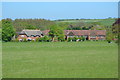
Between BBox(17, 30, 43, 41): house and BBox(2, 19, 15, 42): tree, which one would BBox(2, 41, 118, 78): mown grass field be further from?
BBox(17, 30, 43, 41): house

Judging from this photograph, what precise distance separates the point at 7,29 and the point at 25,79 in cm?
6311

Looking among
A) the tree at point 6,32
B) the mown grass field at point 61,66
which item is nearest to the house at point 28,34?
the tree at point 6,32

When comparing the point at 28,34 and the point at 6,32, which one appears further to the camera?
the point at 28,34

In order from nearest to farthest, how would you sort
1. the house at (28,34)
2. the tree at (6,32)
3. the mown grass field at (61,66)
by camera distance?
1. the mown grass field at (61,66)
2. the tree at (6,32)
3. the house at (28,34)

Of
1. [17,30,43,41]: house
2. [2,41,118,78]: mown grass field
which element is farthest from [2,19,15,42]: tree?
[2,41,118,78]: mown grass field

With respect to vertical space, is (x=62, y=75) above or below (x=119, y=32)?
below

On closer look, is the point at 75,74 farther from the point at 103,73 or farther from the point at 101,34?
the point at 101,34

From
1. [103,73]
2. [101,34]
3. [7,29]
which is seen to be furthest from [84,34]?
[103,73]

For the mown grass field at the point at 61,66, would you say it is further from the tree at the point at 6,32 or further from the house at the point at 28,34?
the house at the point at 28,34

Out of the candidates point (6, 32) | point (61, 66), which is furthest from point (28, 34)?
point (61, 66)

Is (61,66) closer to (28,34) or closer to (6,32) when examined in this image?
(6,32)

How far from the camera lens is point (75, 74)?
13.0 m

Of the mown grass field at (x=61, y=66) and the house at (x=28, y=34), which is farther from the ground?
the house at (x=28, y=34)

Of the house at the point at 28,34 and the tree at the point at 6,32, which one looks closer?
the tree at the point at 6,32
